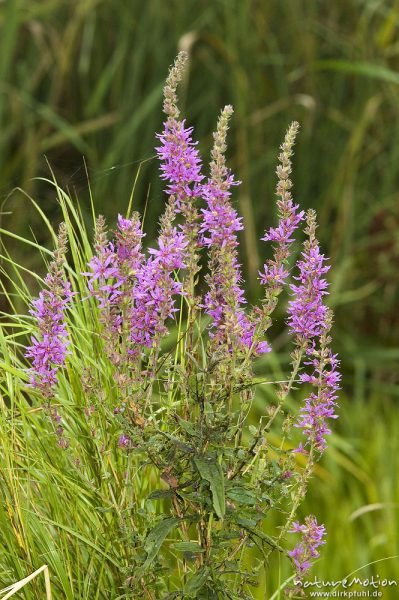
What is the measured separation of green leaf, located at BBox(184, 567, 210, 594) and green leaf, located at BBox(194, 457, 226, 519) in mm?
156

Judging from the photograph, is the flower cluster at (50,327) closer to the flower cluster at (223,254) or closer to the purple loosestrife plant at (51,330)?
the purple loosestrife plant at (51,330)

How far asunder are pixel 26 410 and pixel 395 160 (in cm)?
351

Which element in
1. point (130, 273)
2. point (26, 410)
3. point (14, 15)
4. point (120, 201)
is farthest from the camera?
point (120, 201)

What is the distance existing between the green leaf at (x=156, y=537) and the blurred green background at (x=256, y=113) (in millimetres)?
2793

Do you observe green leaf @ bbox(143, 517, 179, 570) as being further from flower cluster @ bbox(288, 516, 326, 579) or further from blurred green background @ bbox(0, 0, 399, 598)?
blurred green background @ bbox(0, 0, 399, 598)

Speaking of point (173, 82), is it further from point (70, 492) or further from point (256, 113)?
point (256, 113)

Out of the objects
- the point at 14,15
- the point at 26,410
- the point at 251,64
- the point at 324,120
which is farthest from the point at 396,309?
the point at 26,410

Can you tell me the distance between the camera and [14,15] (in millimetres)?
4133

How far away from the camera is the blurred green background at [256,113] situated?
467 centimetres

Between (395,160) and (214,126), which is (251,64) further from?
(395,160)

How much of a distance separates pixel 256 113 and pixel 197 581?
3426 mm

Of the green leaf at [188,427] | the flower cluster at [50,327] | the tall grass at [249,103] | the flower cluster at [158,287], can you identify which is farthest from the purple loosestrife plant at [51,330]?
the tall grass at [249,103]

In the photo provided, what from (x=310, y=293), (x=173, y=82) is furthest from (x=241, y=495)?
(x=173, y=82)

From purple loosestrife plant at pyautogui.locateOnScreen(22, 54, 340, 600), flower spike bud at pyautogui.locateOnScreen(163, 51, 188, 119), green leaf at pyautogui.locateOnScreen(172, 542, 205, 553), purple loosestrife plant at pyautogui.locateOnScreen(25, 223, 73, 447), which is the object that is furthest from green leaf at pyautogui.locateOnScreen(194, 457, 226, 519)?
flower spike bud at pyautogui.locateOnScreen(163, 51, 188, 119)
